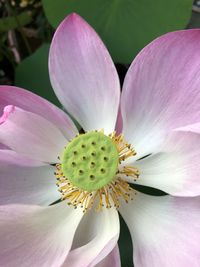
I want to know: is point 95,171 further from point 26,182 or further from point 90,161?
point 26,182

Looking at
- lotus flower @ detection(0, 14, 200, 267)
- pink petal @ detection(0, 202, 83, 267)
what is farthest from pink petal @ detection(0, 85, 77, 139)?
pink petal @ detection(0, 202, 83, 267)

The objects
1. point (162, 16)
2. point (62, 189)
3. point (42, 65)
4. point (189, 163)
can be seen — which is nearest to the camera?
point (189, 163)

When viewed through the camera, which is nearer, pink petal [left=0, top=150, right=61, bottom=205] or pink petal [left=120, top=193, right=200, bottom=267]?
pink petal [left=120, top=193, right=200, bottom=267]

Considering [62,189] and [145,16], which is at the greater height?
[145,16]

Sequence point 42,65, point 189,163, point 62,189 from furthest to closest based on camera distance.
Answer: point 42,65 < point 62,189 < point 189,163

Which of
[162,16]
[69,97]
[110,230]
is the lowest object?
[110,230]

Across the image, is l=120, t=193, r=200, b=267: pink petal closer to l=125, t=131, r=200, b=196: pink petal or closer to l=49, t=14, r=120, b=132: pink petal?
l=125, t=131, r=200, b=196: pink petal

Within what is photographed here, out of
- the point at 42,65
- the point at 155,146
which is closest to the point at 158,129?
the point at 155,146

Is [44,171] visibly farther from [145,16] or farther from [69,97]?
[145,16]

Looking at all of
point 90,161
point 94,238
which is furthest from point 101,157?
point 94,238
